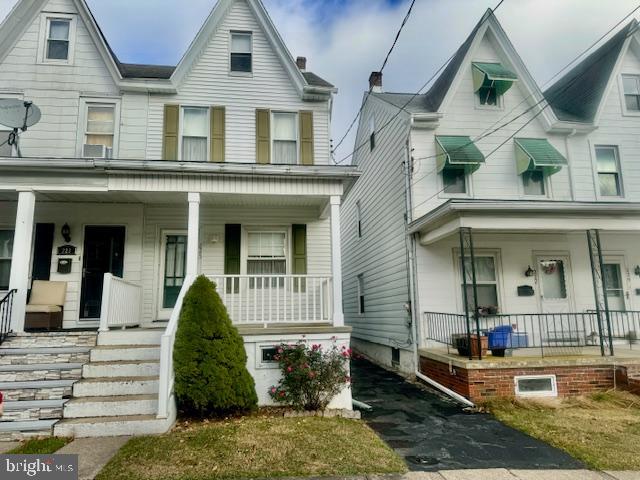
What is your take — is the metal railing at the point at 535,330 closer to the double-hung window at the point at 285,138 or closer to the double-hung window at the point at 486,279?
the double-hung window at the point at 486,279

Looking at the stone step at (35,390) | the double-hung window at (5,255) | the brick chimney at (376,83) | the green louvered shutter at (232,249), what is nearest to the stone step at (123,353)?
the stone step at (35,390)

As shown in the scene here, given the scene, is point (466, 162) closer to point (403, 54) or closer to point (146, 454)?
point (403, 54)

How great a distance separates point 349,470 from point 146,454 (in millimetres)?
2266

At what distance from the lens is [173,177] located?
7.67 metres

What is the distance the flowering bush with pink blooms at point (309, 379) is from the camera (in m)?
6.30

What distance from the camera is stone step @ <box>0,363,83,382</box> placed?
6.03 m

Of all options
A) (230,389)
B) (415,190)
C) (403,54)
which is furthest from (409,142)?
(230,389)

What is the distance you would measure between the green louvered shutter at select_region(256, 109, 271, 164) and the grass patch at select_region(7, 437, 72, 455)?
20.1 ft

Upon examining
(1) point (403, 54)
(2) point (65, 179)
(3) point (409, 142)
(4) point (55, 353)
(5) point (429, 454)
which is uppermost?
(1) point (403, 54)

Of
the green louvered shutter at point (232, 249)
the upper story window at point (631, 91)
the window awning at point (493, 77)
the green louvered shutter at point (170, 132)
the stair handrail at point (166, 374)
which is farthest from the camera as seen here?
the upper story window at point (631, 91)

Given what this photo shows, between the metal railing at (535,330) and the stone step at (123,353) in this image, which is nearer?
the stone step at (123,353)

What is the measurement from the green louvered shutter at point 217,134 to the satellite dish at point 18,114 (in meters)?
3.37

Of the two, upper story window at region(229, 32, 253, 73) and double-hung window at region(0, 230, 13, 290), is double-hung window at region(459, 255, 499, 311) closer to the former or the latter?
upper story window at region(229, 32, 253, 73)

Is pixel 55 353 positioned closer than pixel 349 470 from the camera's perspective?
No
